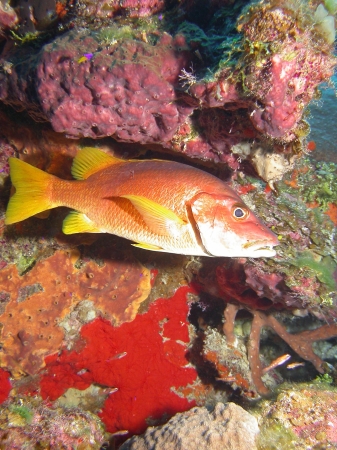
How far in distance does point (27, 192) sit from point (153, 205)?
5.02 feet

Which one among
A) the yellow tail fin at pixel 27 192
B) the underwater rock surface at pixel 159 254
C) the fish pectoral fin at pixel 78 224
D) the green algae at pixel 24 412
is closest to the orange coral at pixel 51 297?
the underwater rock surface at pixel 159 254

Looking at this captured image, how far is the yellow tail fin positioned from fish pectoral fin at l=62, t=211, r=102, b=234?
0.28m

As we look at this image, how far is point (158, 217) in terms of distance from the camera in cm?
238

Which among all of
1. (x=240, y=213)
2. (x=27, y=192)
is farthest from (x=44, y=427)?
(x=240, y=213)

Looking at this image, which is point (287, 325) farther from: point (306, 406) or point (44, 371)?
point (44, 371)

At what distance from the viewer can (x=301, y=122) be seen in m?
2.46

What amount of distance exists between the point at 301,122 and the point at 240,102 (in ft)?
1.83

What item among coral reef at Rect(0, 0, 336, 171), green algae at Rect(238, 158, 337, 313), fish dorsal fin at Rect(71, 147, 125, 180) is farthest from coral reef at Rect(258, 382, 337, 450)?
fish dorsal fin at Rect(71, 147, 125, 180)

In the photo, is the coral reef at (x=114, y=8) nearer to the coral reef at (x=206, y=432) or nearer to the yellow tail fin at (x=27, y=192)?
the yellow tail fin at (x=27, y=192)

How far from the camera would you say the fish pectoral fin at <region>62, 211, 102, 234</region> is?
2.86 meters

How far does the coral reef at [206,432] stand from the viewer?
292cm

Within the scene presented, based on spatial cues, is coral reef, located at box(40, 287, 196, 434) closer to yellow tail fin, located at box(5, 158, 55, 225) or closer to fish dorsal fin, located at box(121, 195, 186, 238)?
yellow tail fin, located at box(5, 158, 55, 225)

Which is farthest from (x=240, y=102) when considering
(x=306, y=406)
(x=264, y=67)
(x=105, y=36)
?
(x=306, y=406)

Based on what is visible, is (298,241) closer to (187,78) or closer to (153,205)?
(153,205)
